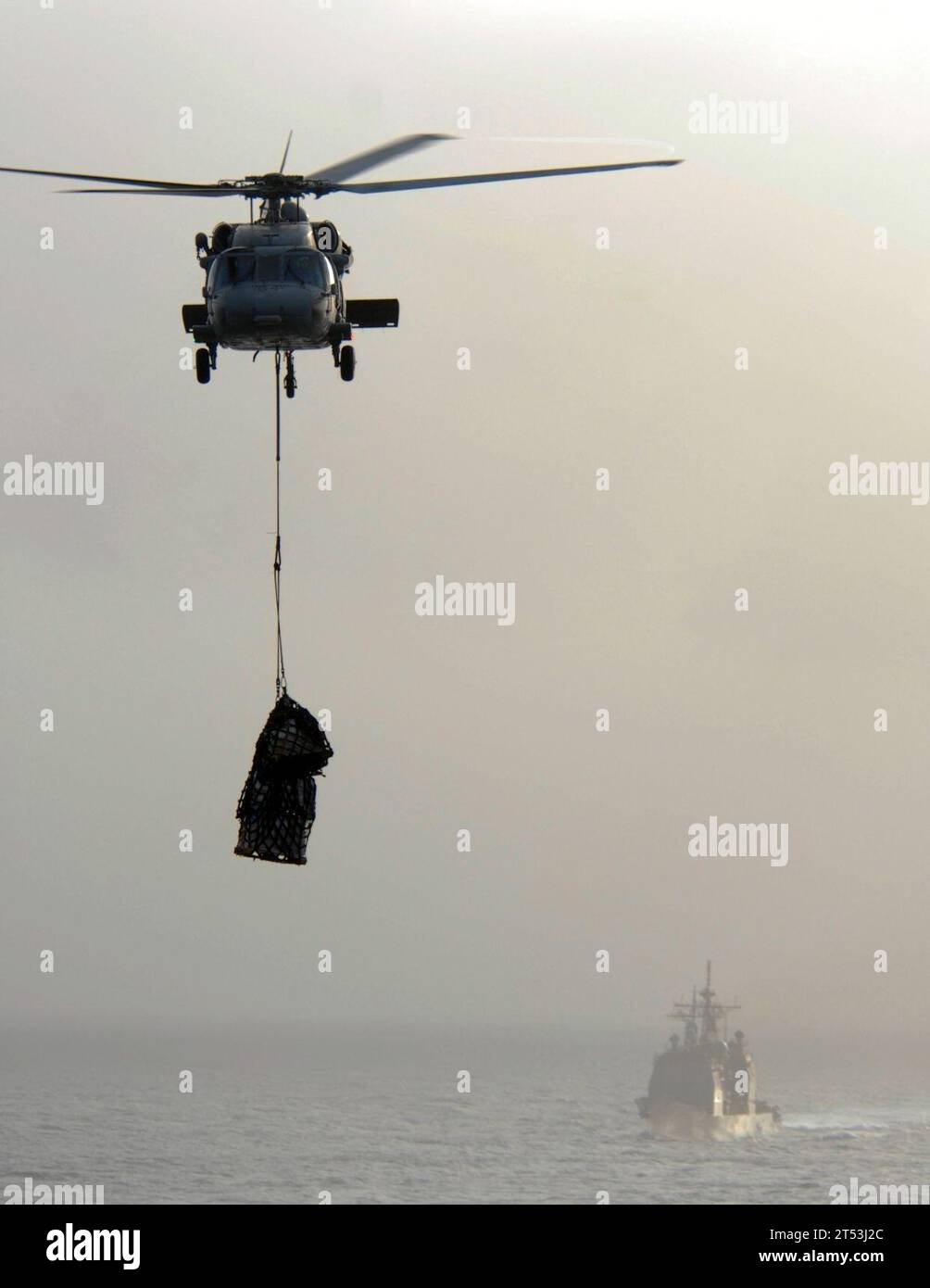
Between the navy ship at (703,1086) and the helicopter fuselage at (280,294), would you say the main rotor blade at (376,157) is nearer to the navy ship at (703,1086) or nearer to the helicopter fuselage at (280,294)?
the helicopter fuselage at (280,294)

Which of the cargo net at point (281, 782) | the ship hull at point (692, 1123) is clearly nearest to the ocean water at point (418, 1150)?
the ship hull at point (692, 1123)

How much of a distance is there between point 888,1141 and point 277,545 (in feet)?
447

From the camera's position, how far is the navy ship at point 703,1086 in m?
139

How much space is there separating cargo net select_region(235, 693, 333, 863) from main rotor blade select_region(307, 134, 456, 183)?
603 centimetres

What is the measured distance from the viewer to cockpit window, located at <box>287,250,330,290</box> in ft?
83.6

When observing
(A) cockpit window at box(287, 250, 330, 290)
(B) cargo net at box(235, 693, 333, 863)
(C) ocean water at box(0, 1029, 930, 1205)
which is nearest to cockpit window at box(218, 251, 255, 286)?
(A) cockpit window at box(287, 250, 330, 290)

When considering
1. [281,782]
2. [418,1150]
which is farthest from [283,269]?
[418,1150]

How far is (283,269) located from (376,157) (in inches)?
64.3

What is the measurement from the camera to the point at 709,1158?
136750 millimetres

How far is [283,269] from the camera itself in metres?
25.5

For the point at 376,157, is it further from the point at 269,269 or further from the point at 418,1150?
the point at 418,1150

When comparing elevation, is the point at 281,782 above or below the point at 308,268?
below
